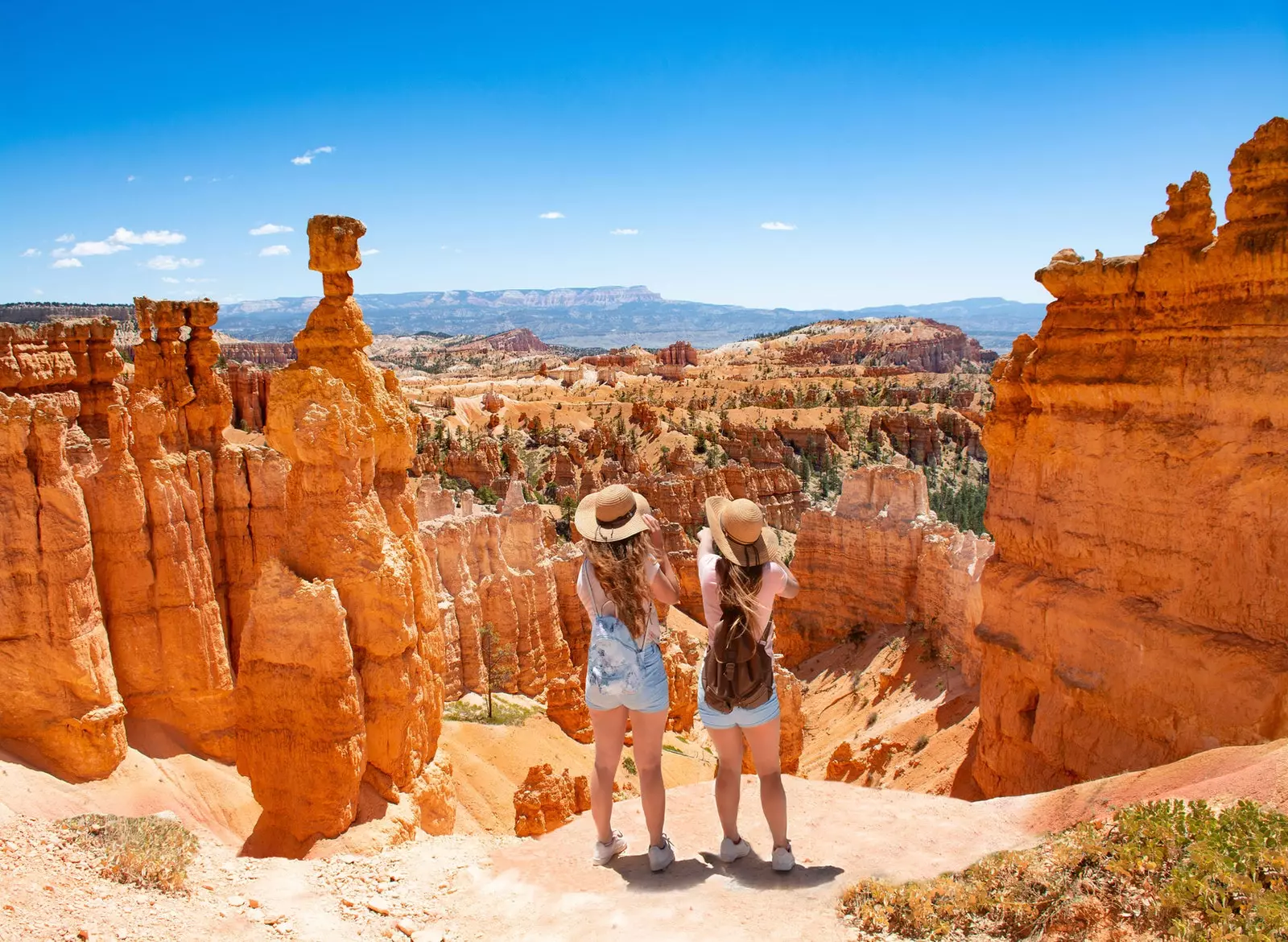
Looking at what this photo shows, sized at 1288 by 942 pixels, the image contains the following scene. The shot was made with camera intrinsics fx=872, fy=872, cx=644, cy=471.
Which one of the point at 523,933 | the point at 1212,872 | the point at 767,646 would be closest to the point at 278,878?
the point at 523,933

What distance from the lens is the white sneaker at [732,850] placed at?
525 centimetres

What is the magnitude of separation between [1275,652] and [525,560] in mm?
14974

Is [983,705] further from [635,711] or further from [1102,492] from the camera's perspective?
[635,711]

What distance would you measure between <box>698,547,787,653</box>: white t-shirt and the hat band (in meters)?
0.47

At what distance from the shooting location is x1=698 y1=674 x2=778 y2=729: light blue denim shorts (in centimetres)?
489

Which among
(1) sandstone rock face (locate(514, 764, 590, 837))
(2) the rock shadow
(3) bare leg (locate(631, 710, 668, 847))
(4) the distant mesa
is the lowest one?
(1) sandstone rock face (locate(514, 764, 590, 837))

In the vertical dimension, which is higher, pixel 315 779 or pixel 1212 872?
pixel 1212 872

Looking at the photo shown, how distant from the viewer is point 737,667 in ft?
15.8

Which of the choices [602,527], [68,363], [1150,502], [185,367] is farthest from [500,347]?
[602,527]

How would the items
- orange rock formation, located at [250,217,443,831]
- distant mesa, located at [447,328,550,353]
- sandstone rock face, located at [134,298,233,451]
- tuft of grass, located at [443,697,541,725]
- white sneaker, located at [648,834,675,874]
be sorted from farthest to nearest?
1. distant mesa, located at [447,328,550,353]
2. tuft of grass, located at [443,697,541,725]
3. sandstone rock face, located at [134,298,233,451]
4. orange rock formation, located at [250,217,443,831]
5. white sneaker, located at [648,834,675,874]

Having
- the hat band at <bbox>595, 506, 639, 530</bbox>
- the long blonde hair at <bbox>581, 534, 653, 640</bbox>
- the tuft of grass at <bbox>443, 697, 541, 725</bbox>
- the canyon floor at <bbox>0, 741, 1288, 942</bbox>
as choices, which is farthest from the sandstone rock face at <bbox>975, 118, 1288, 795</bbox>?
the tuft of grass at <bbox>443, 697, 541, 725</bbox>

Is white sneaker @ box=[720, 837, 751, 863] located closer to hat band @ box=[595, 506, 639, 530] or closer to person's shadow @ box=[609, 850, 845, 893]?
person's shadow @ box=[609, 850, 845, 893]

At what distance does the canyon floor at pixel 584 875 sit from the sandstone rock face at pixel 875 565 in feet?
38.4

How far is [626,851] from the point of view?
219 inches
